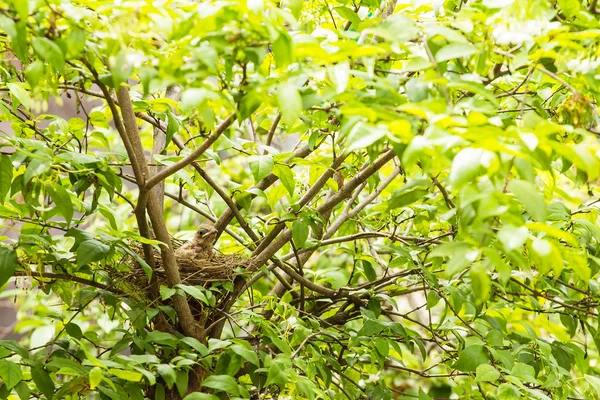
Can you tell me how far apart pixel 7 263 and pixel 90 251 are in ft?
0.47

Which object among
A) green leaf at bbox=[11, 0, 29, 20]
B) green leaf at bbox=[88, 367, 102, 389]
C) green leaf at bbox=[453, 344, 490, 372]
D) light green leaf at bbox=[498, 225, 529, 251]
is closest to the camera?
light green leaf at bbox=[498, 225, 529, 251]

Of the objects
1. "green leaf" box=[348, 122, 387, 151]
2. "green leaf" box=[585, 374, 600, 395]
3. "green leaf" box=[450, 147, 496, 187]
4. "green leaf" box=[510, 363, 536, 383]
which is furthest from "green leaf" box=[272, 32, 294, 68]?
"green leaf" box=[585, 374, 600, 395]

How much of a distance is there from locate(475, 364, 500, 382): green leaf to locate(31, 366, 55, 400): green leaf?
78 centimetres

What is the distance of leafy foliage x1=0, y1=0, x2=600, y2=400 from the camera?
0.84 metres

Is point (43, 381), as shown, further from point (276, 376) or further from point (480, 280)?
point (480, 280)

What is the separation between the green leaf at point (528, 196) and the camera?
2.53 feet

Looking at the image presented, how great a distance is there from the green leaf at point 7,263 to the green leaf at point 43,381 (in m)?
0.18

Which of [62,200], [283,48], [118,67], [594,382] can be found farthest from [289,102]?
[594,382]

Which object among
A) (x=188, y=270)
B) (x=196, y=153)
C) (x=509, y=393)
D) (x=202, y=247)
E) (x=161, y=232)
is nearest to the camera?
(x=196, y=153)

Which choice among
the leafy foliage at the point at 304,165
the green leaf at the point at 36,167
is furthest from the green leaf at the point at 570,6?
the green leaf at the point at 36,167

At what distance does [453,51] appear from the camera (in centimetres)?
91

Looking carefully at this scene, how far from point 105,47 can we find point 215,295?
845 mm

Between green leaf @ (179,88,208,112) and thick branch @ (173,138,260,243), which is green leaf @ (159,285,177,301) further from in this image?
green leaf @ (179,88,208,112)

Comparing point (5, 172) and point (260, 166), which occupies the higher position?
point (5, 172)
